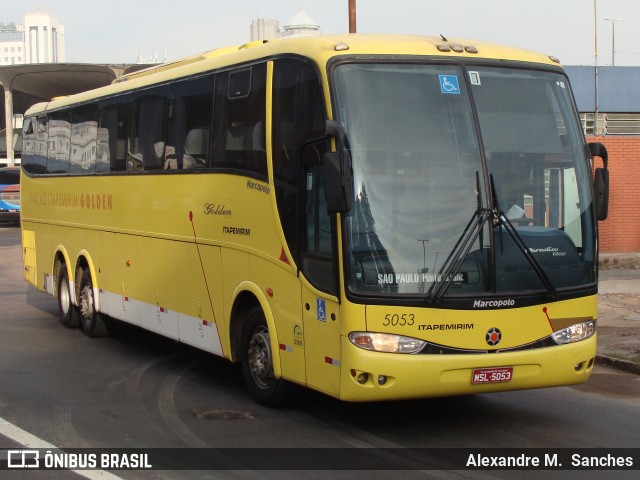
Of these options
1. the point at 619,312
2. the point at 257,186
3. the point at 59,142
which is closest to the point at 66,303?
the point at 59,142

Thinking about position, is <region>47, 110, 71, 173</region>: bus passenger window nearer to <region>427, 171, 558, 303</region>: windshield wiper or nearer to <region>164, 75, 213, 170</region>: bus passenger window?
<region>164, 75, 213, 170</region>: bus passenger window

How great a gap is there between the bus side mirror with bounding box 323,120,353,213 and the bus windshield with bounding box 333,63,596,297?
0.22 m

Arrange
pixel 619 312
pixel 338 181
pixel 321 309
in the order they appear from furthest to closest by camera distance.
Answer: pixel 619 312 → pixel 321 309 → pixel 338 181

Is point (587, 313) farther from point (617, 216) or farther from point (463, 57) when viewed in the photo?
point (617, 216)

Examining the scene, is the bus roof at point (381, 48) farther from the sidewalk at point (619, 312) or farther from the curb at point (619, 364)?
the sidewalk at point (619, 312)

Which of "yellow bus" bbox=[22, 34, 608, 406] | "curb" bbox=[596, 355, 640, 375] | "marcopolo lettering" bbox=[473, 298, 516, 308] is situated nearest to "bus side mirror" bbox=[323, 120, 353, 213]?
"yellow bus" bbox=[22, 34, 608, 406]

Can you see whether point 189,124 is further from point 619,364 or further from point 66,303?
point 619,364

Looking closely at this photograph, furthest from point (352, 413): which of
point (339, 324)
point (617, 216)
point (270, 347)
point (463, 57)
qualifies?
point (617, 216)

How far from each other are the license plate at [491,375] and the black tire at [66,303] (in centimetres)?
847

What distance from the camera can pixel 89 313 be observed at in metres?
14.5

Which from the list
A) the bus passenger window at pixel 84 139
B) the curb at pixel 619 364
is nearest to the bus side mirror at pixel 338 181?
the curb at pixel 619 364

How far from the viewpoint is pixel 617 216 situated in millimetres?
24812

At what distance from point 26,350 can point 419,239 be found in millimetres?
7003

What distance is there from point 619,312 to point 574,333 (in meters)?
7.81
